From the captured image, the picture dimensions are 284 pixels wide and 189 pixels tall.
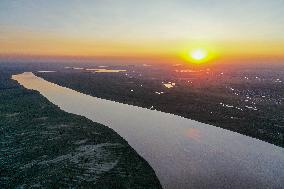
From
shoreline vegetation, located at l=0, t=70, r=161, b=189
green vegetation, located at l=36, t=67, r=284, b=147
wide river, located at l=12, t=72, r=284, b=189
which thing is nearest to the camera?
shoreline vegetation, located at l=0, t=70, r=161, b=189

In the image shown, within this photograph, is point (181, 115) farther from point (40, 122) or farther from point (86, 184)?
point (86, 184)

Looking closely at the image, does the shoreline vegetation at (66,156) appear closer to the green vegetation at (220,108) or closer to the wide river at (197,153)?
the wide river at (197,153)

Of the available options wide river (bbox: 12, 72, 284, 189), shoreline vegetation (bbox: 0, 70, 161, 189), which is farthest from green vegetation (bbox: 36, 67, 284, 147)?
shoreline vegetation (bbox: 0, 70, 161, 189)

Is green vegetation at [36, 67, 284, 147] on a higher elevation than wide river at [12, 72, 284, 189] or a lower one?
higher

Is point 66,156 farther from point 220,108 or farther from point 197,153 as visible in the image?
point 220,108

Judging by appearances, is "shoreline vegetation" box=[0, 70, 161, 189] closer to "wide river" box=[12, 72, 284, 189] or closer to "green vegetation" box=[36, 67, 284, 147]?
"wide river" box=[12, 72, 284, 189]

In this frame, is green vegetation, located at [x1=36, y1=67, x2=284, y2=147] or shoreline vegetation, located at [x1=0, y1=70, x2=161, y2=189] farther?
green vegetation, located at [x1=36, y1=67, x2=284, y2=147]

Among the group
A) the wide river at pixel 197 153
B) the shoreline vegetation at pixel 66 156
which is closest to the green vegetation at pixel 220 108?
the wide river at pixel 197 153
